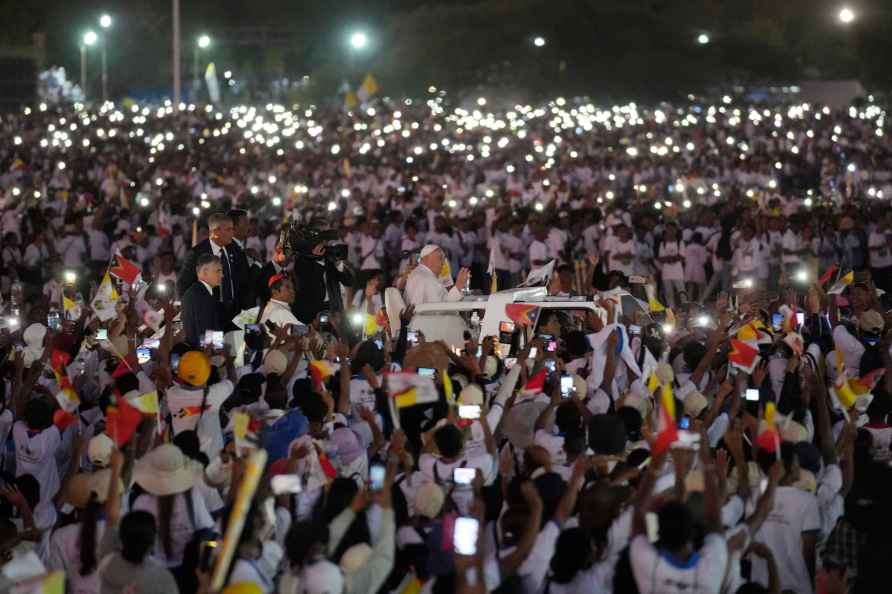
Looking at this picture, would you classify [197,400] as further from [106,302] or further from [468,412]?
[106,302]

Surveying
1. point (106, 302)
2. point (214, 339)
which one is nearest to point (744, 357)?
point (214, 339)

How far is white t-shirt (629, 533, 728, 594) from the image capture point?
6.30 meters

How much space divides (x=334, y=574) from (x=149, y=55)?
295 feet

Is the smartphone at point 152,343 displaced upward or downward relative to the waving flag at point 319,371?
upward

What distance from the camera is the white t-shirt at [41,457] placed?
28.7 ft

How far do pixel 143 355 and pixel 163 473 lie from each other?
3.59 m

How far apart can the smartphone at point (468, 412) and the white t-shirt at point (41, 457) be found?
2.16 metres

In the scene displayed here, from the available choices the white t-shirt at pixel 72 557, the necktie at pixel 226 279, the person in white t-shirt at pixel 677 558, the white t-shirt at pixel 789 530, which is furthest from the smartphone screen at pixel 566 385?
the necktie at pixel 226 279

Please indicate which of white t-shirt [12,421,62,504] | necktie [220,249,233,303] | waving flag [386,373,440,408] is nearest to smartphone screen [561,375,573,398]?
waving flag [386,373,440,408]

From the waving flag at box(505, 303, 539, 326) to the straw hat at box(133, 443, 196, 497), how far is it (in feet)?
16.8

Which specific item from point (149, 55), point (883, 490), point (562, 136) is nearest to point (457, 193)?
point (562, 136)

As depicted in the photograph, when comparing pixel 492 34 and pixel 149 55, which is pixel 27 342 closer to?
pixel 492 34

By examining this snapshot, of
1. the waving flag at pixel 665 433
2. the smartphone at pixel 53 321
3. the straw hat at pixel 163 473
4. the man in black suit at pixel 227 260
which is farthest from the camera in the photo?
the smartphone at pixel 53 321

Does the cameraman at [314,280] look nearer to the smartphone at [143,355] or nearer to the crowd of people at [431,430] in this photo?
the crowd of people at [431,430]
